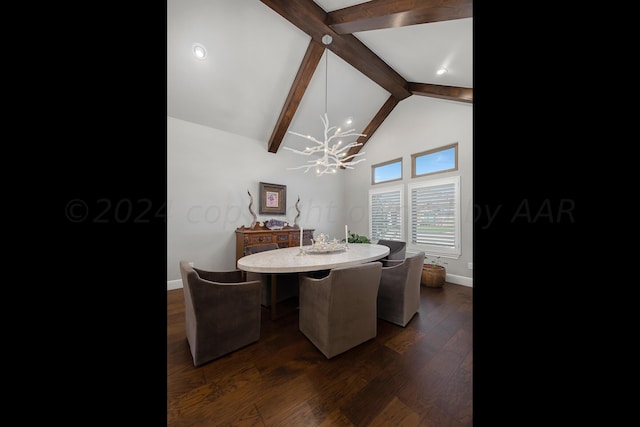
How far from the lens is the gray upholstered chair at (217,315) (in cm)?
154

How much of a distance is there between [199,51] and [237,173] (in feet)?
5.80

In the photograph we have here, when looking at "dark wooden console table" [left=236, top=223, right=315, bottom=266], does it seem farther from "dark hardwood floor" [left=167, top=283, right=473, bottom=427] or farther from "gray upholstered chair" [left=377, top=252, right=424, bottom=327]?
"gray upholstered chair" [left=377, top=252, right=424, bottom=327]

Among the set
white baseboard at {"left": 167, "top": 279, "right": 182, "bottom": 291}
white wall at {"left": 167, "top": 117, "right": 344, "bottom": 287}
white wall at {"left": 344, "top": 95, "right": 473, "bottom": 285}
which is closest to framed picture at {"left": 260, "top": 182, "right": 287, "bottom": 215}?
white wall at {"left": 167, "top": 117, "right": 344, "bottom": 287}

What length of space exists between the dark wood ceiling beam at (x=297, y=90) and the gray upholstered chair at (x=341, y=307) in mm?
2896

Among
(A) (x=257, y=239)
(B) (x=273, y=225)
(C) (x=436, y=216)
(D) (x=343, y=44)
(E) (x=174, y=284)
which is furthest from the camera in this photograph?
(B) (x=273, y=225)

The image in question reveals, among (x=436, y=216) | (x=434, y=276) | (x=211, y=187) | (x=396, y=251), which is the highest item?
(x=211, y=187)

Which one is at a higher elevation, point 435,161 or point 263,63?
point 263,63

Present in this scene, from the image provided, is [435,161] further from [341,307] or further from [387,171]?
[341,307]

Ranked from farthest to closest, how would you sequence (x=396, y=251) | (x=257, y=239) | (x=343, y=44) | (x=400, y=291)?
(x=257, y=239)
(x=396, y=251)
(x=343, y=44)
(x=400, y=291)

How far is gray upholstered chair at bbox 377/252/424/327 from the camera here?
2.06 m

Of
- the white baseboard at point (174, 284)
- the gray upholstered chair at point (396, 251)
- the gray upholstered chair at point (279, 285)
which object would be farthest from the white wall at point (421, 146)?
the white baseboard at point (174, 284)

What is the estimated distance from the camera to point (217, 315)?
161 centimetres

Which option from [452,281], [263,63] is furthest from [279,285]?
[263,63]
